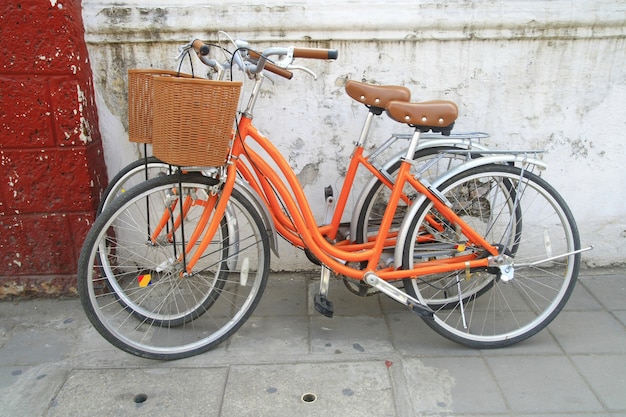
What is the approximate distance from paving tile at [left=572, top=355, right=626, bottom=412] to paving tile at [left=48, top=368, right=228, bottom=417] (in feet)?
5.91

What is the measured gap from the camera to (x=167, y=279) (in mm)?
2834

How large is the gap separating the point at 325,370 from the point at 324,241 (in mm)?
652

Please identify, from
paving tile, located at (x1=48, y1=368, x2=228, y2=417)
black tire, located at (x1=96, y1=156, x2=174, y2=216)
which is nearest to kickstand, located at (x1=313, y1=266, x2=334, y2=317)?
paving tile, located at (x1=48, y1=368, x2=228, y2=417)

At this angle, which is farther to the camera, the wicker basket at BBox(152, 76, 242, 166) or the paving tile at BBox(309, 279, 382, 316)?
the paving tile at BBox(309, 279, 382, 316)

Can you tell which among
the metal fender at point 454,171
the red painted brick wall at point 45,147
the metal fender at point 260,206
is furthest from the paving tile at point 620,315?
the red painted brick wall at point 45,147

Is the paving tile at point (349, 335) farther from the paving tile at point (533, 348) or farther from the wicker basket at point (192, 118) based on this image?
the wicker basket at point (192, 118)

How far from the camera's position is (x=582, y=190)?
3.59 meters

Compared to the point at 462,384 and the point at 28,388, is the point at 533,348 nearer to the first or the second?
the point at 462,384

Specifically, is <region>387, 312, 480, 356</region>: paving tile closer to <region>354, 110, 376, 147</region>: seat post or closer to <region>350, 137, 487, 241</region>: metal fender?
<region>350, 137, 487, 241</region>: metal fender

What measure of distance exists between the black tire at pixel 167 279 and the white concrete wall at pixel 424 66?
2.02 ft

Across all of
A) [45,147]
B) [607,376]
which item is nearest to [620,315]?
[607,376]

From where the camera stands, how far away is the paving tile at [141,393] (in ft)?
8.19

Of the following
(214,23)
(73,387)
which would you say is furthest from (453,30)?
(73,387)

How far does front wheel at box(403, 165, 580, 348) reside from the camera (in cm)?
276
